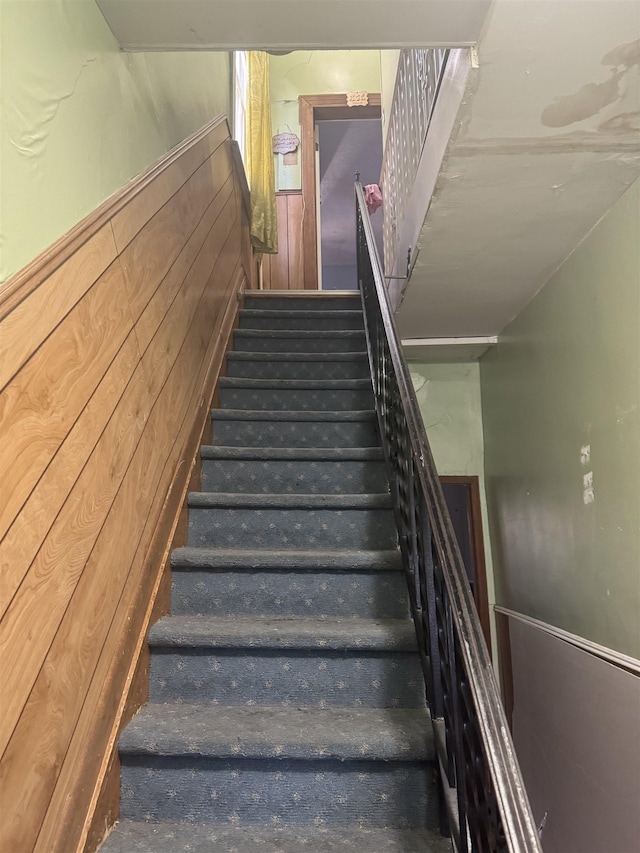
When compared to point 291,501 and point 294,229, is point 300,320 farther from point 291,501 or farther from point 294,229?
point 294,229

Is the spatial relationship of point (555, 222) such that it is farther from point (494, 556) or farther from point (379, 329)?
point (494, 556)

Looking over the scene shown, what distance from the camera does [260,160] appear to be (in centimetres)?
454

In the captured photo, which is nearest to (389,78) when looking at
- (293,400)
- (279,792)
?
(293,400)

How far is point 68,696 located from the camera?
1.26 meters

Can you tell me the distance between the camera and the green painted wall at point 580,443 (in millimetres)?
2031

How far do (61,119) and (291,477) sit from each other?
1.58m

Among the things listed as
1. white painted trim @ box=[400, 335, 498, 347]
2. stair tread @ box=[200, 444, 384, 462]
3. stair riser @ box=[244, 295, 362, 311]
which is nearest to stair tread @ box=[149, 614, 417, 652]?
stair tread @ box=[200, 444, 384, 462]

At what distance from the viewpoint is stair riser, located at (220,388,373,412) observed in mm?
2965

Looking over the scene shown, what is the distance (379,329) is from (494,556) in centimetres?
210

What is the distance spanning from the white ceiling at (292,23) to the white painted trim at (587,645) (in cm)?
207

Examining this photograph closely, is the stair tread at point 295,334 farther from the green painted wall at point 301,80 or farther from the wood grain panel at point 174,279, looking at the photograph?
the green painted wall at point 301,80

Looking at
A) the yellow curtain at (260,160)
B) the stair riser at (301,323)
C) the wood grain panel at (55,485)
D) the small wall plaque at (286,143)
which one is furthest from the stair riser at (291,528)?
the small wall plaque at (286,143)

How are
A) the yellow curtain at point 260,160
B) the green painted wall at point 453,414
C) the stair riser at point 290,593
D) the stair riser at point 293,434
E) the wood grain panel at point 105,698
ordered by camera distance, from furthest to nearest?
the yellow curtain at point 260,160 < the green painted wall at point 453,414 < the stair riser at point 293,434 < the stair riser at point 290,593 < the wood grain panel at point 105,698

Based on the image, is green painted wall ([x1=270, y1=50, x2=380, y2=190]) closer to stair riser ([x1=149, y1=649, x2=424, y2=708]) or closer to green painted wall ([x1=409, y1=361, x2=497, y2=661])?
green painted wall ([x1=409, y1=361, x2=497, y2=661])
